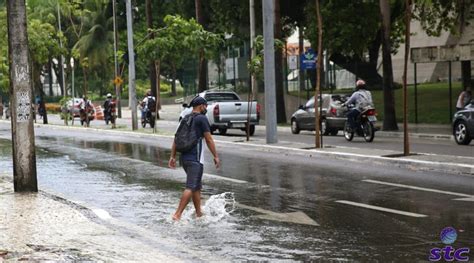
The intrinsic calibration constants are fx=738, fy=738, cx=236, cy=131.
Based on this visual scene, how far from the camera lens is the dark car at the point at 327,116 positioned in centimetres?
2716

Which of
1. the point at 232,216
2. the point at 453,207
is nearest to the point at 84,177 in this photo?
the point at 232,216

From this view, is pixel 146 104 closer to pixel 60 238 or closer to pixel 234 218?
pixel 234 218

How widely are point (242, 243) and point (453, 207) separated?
3.47 metres

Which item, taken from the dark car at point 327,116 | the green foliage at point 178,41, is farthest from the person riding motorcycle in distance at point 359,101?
the green foliage at point 178,41

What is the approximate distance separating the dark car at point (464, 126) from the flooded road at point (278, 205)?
226 inches

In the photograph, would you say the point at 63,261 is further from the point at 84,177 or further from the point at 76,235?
the point at 84,177

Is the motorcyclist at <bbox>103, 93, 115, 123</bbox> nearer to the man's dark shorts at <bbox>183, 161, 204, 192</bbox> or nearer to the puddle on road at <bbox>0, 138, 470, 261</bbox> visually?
the puddle on road at <bbox>0, 138, 470, 261</bbox>

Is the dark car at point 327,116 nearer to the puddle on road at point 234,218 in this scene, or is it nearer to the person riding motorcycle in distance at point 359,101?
the person riding motorcycle in distance at point 359,101

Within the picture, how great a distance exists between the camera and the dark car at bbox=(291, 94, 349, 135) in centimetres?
2716

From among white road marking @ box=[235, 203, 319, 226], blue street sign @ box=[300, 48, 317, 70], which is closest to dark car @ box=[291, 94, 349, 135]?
blue street sign @ box=[300, 48, 317, 70]

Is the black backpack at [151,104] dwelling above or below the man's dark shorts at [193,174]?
above

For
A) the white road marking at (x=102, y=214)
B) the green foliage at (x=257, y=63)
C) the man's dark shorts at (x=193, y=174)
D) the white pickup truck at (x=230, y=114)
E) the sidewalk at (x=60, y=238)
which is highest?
the green foliage at (x=257, y=63)

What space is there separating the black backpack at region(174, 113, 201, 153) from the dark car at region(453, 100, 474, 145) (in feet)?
43.7

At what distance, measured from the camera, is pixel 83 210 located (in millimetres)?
10750
